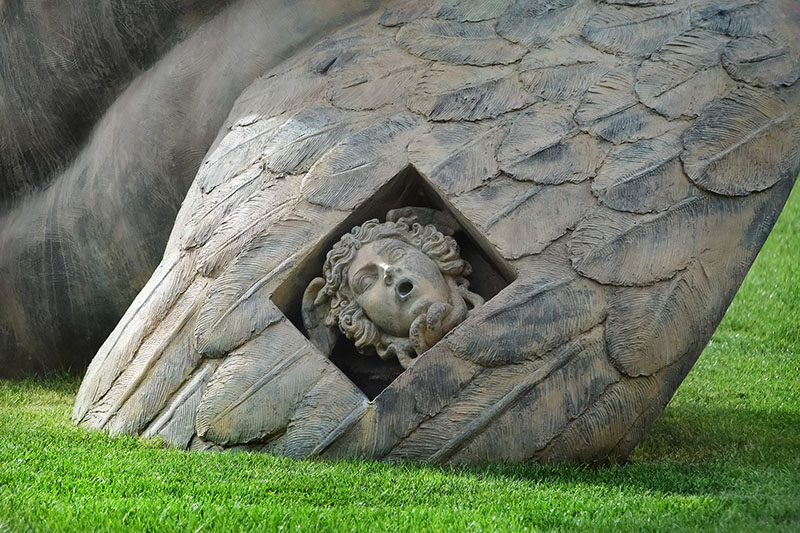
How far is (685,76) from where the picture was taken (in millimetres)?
5141

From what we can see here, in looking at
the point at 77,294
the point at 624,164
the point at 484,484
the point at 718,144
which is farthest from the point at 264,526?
the point at 77,294

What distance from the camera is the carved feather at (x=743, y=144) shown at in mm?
4969

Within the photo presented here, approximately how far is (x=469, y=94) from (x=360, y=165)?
0.56 m

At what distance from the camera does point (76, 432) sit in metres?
5.20

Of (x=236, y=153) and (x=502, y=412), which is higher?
(x=236, y=153)

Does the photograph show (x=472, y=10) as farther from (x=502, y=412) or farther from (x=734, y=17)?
(x=502, y=412)

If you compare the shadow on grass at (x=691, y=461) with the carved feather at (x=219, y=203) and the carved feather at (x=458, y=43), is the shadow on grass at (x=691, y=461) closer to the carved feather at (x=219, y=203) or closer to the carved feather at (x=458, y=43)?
the carved feather at (x=219, y=203)

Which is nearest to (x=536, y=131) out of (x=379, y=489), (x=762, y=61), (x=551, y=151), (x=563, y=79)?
(x=551, y=151)

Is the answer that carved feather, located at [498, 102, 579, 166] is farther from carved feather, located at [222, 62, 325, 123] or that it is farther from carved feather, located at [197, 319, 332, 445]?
carved feather, located at [197, 319, 332, 445]

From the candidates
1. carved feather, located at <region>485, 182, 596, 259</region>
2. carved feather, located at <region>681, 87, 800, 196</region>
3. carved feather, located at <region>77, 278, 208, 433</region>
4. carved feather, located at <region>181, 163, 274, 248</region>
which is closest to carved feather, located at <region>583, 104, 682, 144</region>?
carved feather, located at <region>681, 87, 800, 196</region>

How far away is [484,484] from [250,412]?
100 cm

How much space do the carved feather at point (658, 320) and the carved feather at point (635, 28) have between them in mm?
1012

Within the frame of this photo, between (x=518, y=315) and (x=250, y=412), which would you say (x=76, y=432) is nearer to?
(x=250, y=412)

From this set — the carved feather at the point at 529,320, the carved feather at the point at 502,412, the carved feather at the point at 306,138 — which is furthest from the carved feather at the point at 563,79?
the carved feather at the point at 502,412
